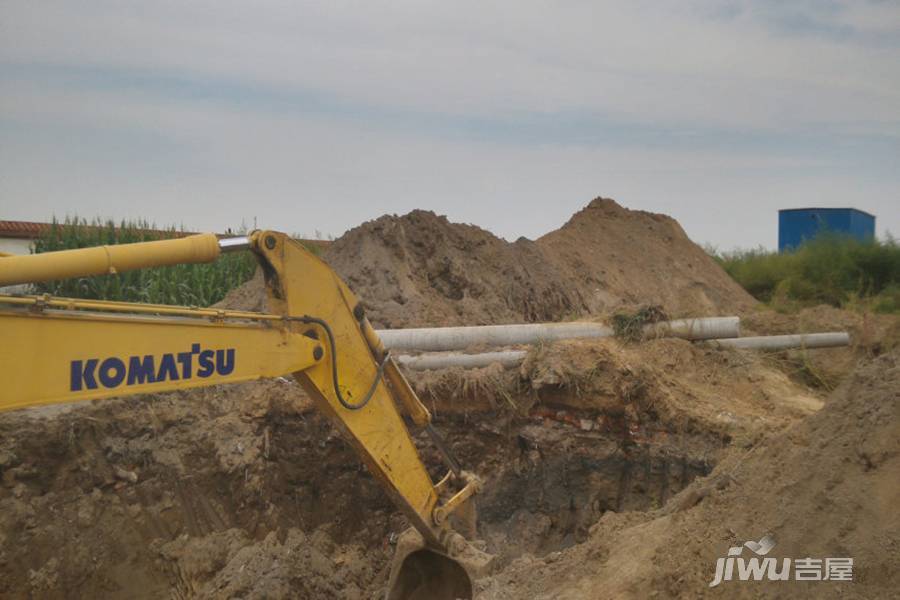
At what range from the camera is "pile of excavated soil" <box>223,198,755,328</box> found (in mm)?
11117

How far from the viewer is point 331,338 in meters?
5.23

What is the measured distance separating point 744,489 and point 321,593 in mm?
3757

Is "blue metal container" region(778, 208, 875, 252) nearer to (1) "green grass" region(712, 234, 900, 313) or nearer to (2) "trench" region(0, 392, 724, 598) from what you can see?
(1) "green grass" region(712, 234, 900, 313)

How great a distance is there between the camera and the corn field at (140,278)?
12477mm

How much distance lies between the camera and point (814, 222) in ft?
77.0

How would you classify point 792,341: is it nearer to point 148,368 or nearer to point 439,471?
point 439,471

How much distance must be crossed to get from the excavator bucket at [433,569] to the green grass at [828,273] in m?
12.4

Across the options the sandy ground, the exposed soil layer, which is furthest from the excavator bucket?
the exposed soil layer

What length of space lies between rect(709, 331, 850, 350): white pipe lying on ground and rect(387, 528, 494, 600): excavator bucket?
531cm

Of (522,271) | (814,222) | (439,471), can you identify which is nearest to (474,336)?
(439,471)

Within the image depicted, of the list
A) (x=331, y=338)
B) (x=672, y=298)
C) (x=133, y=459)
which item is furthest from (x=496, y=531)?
(x=672, y=298)

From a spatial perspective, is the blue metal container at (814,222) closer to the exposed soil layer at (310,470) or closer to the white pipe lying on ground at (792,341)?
the white pipe lying on ground at (792,341)

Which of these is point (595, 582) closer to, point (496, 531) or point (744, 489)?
point (744, 489)

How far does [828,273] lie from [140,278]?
13.3 metres
